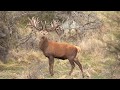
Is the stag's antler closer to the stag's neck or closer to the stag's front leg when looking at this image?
the stag's neck

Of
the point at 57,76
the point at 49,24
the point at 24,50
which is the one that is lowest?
the point at 57,76

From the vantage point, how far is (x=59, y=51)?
7.20m

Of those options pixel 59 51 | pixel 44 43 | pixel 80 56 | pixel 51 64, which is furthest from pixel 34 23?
pixel 80 56

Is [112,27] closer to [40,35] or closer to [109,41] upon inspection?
[109,41]

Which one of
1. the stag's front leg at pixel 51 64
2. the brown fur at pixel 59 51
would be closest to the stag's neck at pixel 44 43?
the brown fur at pixel 59 51

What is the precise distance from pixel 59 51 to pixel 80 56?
426mm

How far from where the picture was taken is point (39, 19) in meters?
7.27

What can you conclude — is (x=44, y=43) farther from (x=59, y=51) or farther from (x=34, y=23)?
(x=34, y=23)

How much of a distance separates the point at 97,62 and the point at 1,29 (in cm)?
200

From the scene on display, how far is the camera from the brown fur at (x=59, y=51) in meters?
7.17

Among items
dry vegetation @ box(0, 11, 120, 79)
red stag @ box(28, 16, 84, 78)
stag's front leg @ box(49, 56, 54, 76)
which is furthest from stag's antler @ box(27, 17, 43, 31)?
stag's front leg @ box(49, 56, 54, 76)

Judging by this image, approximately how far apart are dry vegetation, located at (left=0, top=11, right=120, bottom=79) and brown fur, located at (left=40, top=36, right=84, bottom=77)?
89 millimetres

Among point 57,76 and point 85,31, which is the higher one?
point 85,31
